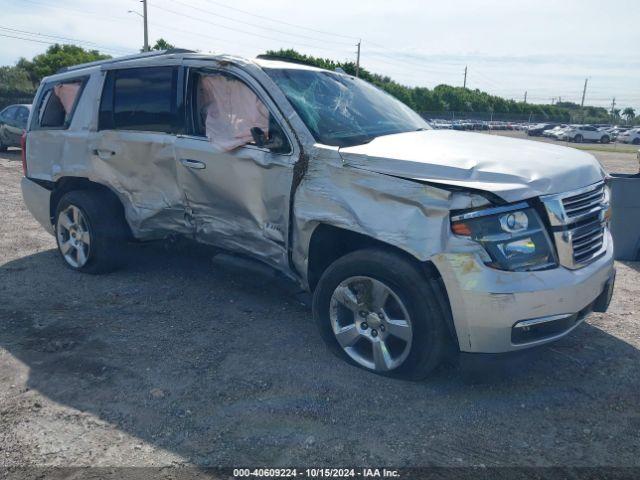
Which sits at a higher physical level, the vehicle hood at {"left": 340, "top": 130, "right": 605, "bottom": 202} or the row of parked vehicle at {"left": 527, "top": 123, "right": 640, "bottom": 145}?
the vehicle hood at {"left": 340, "top": 130, "right": 605, "bottom": 202}

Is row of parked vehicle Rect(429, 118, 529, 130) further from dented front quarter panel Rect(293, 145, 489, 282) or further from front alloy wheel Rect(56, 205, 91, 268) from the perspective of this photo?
dented front quarter panel Rect(293, 145, 489, 282)

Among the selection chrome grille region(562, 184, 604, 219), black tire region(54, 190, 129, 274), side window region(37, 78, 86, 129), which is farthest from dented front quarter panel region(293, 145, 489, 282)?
side window region(37, 78, 86, 129)

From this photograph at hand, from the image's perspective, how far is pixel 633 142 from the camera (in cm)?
4769

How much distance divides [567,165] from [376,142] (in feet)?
Answer: 3.96

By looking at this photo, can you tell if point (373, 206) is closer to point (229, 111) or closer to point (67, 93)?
point (229, 111)

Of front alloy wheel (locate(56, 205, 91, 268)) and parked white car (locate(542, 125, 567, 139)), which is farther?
parked white car (locate(542, 125, 567, 139))

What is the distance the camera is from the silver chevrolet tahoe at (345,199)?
3094 millimetres

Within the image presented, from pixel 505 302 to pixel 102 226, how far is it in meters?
3.73

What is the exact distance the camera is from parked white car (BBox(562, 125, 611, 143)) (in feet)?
158

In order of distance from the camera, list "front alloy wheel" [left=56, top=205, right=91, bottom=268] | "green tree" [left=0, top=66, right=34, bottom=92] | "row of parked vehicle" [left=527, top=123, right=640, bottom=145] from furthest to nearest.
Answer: "row of parked vehicle" [left=527, top=123, right=640, bottom=145] < "green tree" [left=0, top=66, right=34, bottom=92] < "front alloy wheel" [left=56, top=205, right=91, bottom=268]

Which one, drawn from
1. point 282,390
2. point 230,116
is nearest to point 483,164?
point 282,390

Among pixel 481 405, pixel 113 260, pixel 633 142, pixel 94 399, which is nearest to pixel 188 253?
pixel 113 260

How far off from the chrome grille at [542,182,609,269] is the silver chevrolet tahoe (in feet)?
0.04

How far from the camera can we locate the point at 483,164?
320 centimetres
